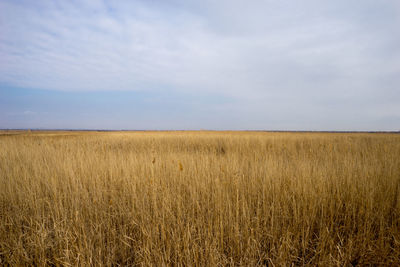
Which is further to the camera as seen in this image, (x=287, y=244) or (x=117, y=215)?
(x=117, y=215)

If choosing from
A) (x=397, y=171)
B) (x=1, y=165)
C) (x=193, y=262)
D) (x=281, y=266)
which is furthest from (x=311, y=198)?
(x=1, y=165)

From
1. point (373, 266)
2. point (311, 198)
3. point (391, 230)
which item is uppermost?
point (311, 198)

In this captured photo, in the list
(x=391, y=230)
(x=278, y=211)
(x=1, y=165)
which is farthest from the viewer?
(x=1, y=165)

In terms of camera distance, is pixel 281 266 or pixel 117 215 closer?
pixel 281 266

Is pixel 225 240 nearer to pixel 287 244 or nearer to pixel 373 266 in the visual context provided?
pixel 287 244

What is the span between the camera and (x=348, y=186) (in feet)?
10.5

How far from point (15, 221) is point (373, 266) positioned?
4.58 meters

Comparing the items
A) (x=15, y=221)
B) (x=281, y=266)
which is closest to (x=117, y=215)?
(x=15, y=221)

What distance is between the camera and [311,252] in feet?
6.56

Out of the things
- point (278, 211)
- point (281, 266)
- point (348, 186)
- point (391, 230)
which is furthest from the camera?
point (348, 186)

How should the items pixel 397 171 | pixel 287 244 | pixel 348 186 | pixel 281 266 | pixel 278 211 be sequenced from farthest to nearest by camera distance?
pixel 397 171
pixel 348 186
pixel 278 211
pixel 287 244
pixel 281 266

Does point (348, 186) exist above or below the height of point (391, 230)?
above

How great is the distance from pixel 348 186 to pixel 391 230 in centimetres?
104

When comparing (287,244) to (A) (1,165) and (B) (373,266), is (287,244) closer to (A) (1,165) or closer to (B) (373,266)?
(B) (373,266)
